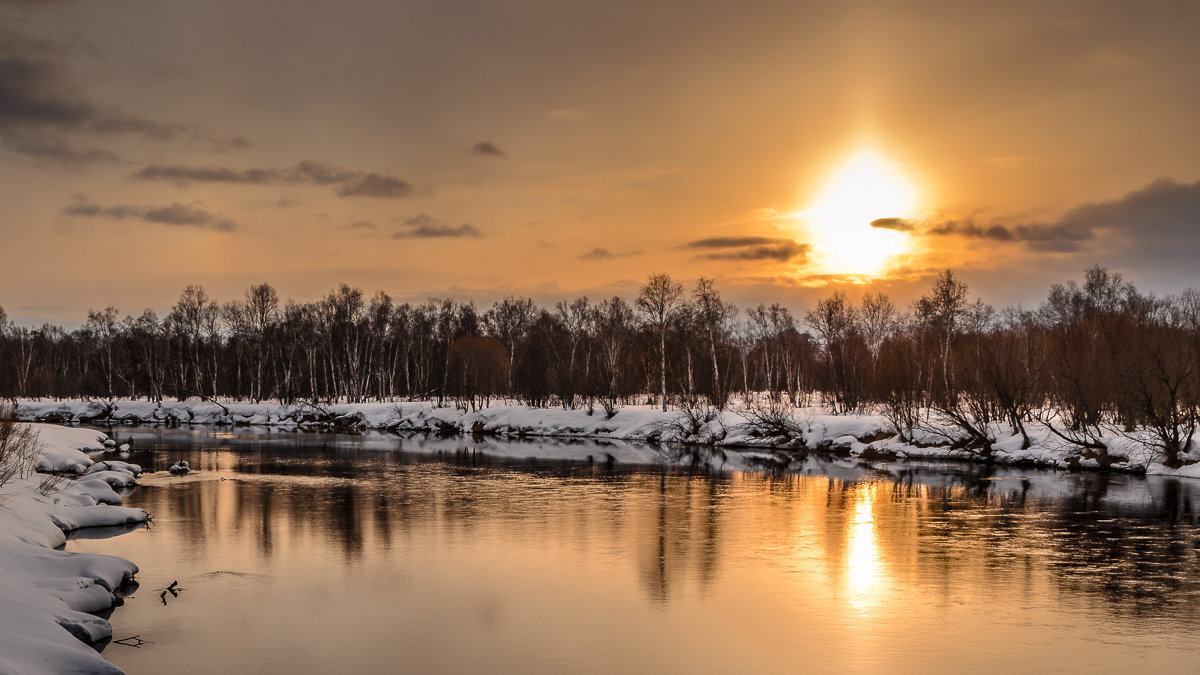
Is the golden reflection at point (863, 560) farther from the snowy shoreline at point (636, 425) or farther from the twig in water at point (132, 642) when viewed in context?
the snowy shoreline at point (636, 425)

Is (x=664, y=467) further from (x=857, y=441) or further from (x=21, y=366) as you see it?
(x=21, y=366)

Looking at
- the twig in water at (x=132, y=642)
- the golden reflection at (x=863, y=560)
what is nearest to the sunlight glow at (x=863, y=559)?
the golden reflection at (x=863, y=560)

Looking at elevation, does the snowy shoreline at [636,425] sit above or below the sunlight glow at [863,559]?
above

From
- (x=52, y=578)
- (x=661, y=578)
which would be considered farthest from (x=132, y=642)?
(x=661, y=578)

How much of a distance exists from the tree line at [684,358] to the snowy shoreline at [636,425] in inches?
36.0

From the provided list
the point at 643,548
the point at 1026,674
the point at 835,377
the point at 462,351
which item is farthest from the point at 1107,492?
the point at 462,351

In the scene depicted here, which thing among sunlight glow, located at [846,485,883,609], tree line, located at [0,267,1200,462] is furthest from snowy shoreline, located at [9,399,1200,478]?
sunlight glow, located at [846,485,883,609]

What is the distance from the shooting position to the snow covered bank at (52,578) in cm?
1071

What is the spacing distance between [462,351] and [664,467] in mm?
43171

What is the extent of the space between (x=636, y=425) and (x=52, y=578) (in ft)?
158

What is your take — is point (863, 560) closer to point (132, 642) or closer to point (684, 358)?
point (132, 642)

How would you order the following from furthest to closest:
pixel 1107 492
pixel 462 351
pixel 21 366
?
pixel 21 366
pixel 462 351
pixel 1107 492

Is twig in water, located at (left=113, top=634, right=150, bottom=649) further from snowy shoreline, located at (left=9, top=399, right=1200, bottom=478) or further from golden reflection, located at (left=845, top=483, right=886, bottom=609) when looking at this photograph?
snowy shoreline, located at (left=9, top=399, right=1200, bottom=478)

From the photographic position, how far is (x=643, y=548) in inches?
810
